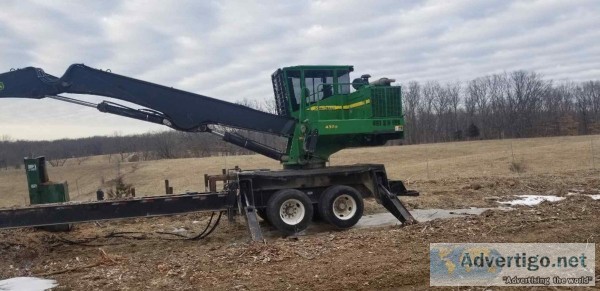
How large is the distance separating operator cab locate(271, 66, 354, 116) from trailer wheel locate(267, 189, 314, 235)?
237 centimetres

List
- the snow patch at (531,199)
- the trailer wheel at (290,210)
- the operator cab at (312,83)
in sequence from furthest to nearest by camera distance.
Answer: the snow patch at (531,199) → the operator cab at (312,83) → the trailer wheel at (290,210)

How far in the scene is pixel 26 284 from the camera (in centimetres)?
696

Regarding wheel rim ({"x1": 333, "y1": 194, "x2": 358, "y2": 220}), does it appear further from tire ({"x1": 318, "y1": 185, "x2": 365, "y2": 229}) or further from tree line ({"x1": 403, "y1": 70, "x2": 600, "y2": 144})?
tree line ({"x1": 403, "y1": 70, "x2": 600, "y2": 144})

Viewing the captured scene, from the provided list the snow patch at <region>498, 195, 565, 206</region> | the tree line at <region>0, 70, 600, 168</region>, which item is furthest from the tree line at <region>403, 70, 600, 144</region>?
the snow patch at <region>498, 195, 565, 206</region>

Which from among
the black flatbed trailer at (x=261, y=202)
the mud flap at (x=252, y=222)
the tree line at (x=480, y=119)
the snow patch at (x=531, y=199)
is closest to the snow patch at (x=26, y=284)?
the black flatbed trailer at (x=261, y=202)

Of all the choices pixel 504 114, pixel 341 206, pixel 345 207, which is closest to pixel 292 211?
pixel 341 206

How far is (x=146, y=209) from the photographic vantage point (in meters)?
9.90

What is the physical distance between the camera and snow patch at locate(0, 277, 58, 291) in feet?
22.0

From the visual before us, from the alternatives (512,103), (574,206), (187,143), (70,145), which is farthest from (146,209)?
(70,145)

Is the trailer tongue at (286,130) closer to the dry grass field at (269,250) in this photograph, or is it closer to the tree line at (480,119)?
the dry grass field at (269,250)

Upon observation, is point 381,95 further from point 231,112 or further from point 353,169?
point 231,112

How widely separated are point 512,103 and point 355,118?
93.9m

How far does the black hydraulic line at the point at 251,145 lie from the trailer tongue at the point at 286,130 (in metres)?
0.03

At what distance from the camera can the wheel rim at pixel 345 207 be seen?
11219mm
